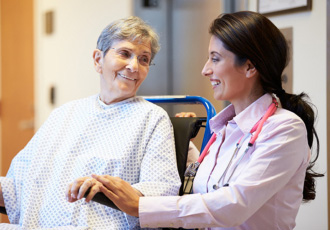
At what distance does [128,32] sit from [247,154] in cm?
69

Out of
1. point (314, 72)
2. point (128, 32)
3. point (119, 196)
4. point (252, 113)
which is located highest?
point (128, 32)

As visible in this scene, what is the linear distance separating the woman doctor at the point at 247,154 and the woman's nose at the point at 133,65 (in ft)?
1.16

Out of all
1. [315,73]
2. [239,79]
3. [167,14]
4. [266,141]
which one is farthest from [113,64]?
[167,14]

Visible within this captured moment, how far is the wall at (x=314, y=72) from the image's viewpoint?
245 cm

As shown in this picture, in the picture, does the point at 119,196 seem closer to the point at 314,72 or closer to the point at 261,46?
the point at 261,46

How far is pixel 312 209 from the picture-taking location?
2.51 meters

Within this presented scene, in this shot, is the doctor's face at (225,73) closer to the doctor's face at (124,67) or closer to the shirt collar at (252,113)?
the shirt collar at (252,113)

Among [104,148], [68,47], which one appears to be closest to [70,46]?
[68,47]

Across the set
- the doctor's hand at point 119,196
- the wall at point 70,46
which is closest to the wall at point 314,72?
the wall at point 70,46

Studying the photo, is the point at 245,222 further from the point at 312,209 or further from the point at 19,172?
the point at 312,209

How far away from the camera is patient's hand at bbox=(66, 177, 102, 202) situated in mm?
1354

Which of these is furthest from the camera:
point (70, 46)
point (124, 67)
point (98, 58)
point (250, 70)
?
point (70, 46)

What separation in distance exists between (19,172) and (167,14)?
6.57 ft

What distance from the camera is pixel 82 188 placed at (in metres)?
1.36
